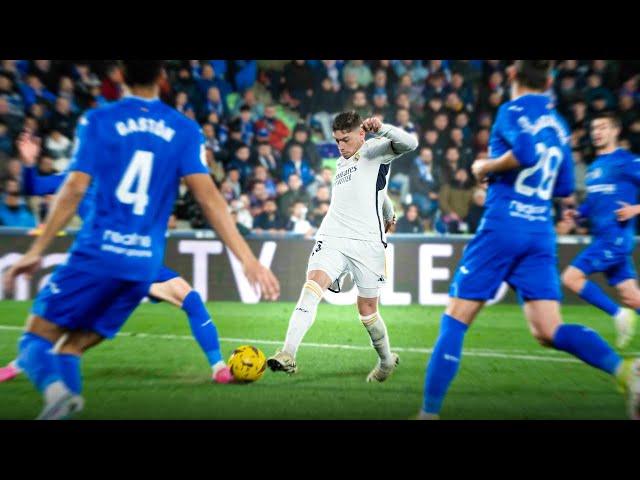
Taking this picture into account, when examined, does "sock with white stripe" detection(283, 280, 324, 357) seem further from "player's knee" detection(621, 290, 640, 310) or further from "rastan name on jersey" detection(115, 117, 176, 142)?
"player's knee" detection(621, 290, 640, 310)

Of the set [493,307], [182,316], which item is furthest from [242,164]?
[493,307]

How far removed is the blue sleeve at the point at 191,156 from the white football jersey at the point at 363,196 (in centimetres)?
224

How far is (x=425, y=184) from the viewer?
1226 centimetres

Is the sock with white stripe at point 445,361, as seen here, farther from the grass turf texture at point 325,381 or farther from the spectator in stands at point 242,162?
the spectator in stands at point 242,162

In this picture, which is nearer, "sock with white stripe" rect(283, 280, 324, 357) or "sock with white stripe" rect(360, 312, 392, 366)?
"sock with white stripe" rect(283, 280, 324, 357)

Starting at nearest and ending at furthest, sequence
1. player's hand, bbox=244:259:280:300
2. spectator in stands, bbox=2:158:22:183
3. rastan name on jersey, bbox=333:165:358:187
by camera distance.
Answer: player's hand, bbox=244:259:280:300 → rastan name on jersey, bbox=333:165:358:187 → spectator in stands, bbox=2:158:22:183

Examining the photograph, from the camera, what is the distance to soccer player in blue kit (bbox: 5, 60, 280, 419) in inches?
129

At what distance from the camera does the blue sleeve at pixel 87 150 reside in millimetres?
3273

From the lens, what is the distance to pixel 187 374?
5695 millimetres

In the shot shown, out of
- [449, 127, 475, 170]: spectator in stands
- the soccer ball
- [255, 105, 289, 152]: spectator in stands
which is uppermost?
[255, 105, 289, 152]: spectator in stands

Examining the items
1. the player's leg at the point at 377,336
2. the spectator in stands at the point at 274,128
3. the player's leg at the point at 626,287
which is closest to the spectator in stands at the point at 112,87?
the spectator in stands at the point at 274,128

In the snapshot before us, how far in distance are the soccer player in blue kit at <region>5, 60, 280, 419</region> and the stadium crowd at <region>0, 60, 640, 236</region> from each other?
24.5ft

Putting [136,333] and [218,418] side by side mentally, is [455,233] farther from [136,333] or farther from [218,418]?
[218,418]

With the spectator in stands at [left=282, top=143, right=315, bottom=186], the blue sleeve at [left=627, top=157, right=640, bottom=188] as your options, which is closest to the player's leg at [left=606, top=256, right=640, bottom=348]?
the blue sleeve at [left=627, top=157, right=640, bottom=188]
